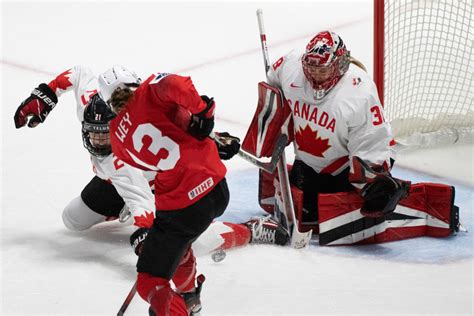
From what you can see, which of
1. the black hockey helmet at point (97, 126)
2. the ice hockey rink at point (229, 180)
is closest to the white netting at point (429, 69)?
the ice hockey rink at point (229, 180)

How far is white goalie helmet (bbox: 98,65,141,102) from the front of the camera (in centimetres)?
282

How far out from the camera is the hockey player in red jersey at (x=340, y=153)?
3539 mm

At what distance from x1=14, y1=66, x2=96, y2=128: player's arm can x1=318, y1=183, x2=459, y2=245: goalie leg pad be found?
0.98m

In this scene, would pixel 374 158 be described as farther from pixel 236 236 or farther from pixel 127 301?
pixel 127 301

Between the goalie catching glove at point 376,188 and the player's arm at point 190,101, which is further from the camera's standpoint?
the goalie catching glove at point 376,188

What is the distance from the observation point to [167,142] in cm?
280

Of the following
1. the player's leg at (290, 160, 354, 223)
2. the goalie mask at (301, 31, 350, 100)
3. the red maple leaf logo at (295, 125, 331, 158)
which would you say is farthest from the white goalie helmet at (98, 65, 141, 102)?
the player's leg at (290, 160, 354, 223)

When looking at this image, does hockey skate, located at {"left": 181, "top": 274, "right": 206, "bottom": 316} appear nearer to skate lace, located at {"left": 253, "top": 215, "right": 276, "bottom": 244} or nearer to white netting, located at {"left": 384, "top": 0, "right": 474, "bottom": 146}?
skate lace, located at {"left": 253, "top": 215, "right": 276, "bottom": 244}

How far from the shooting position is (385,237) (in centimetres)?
373

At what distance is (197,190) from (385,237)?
3.71ft

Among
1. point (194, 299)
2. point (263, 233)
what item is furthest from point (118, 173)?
point (194, 299)

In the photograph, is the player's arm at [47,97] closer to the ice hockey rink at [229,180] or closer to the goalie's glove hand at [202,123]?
the ice hockey rink at [229,180]

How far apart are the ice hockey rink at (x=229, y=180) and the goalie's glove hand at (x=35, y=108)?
0.45 metres

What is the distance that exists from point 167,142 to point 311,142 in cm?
99
